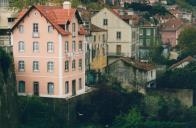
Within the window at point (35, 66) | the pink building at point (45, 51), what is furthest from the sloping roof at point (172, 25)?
the window at point (35, 66)

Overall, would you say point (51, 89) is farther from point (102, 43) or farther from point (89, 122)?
point (102, 43)

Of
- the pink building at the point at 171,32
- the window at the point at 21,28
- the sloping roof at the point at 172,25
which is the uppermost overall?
the window at the point at 21,28

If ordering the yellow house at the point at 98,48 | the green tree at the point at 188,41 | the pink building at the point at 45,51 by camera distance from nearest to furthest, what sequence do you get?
the pink building at the point at 45,51
the yellow house at the point at 98,48
the green tree at the point at 188,41

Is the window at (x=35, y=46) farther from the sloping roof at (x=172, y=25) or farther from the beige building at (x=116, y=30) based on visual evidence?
the sloping roof at (x=172, y=25)

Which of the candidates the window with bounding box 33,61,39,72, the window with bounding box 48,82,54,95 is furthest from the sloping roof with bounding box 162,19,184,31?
the window with bounding box 48,82,54,95

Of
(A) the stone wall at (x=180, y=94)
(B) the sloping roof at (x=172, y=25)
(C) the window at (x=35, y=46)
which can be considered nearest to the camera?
(C) the window at (x=35, y=46)
